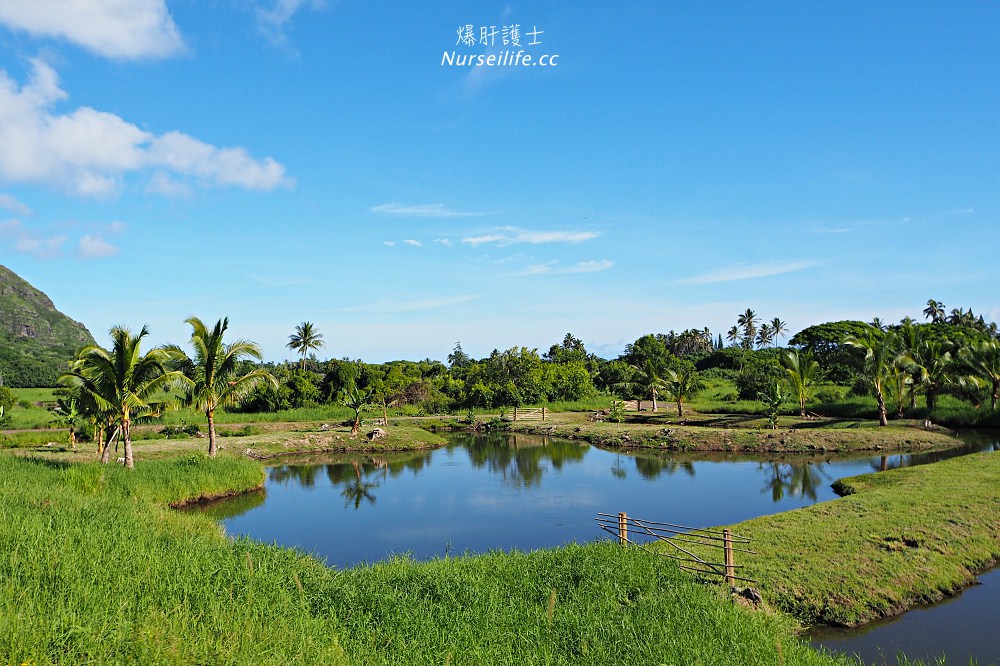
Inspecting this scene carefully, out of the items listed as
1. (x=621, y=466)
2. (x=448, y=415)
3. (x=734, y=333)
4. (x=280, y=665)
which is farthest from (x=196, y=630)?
(x=734, y=333)

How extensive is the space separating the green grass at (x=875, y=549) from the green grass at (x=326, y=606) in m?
1.95

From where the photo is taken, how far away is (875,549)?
15641 mm

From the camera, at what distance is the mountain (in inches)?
3799

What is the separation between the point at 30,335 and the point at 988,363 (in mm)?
206170

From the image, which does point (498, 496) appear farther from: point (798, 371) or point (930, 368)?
point (930, 368)

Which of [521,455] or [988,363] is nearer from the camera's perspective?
[521,455]

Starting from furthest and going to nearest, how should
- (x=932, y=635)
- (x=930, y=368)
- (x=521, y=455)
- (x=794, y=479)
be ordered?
(x=930, y=368) → (x=521, y=455) → (x=794, y=479) → (x=932, y=635)

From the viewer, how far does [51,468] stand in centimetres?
2097

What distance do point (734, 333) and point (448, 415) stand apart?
87366 millimetres

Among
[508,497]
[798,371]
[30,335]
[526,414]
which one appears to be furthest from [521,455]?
[30,335]

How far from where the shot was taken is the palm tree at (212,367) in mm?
31547

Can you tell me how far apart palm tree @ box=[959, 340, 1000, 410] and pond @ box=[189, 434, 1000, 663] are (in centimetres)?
1042

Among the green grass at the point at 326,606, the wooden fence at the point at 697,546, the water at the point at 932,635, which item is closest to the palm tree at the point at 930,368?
the wooden fence at the point at 697,546

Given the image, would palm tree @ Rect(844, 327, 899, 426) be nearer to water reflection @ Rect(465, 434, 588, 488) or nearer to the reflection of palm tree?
water reflection @ Rect(465, 434, 588, 488)
